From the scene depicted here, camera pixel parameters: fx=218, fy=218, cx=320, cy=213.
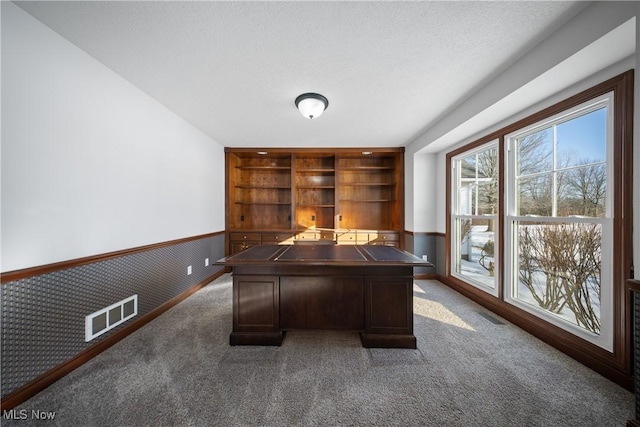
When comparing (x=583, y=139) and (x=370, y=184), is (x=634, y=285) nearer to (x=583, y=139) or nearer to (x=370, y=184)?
(x=583, y=139)

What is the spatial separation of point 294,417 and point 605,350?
2.35 metres

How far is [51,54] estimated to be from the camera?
1.58m

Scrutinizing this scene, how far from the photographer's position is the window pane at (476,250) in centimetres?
289

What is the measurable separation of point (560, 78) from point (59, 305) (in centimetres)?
423

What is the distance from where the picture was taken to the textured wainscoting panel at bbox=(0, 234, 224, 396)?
4.55ft

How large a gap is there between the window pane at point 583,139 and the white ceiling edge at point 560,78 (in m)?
0.29

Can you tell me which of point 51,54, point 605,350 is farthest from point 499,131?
point 51,54

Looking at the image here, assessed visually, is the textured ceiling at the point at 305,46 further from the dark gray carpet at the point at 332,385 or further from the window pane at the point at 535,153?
the dark gray carpet at the point at 332,385

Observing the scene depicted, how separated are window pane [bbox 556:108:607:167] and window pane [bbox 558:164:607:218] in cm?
9

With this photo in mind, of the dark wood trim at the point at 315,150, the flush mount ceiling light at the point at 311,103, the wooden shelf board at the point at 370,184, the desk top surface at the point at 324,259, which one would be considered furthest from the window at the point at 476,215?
the flush mount ceiling light at the point at 311,103

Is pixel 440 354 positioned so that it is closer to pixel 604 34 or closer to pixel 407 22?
pixel 604 34

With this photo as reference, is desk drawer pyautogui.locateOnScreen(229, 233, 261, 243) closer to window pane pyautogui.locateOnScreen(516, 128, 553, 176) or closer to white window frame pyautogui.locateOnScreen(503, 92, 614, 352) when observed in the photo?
white window frame pyautogui.locateOnScreen(503, 92, 614, 352)

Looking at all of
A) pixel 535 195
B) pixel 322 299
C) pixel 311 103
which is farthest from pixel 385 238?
pixel 311 103

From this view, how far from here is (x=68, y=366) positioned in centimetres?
166
